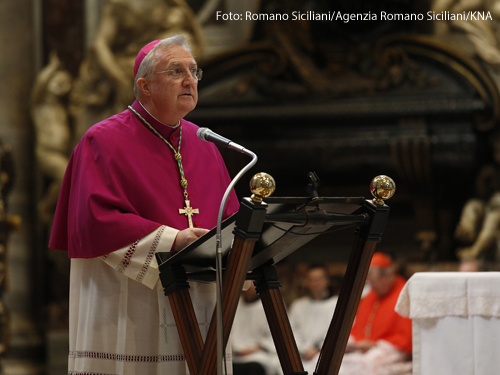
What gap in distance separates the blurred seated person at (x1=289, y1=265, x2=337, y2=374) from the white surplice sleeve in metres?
3.78

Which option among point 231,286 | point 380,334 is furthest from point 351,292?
point 380,334

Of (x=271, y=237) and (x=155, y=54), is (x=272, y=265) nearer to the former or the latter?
(x=271, y=237)

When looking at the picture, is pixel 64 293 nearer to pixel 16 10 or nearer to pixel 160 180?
pixel 16 10

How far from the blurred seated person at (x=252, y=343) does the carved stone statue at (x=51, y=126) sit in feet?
8.67

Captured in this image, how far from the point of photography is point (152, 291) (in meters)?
2.65

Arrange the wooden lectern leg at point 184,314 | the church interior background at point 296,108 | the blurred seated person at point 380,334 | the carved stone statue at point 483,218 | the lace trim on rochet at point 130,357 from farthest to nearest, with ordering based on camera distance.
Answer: the church interior background at point 296,108 < the carved stone statue at point 483,218 < the blurred seated person at point 380,334 < the lace trim on rochet at point 130,357 < the wooden lectern leg at point 184,314

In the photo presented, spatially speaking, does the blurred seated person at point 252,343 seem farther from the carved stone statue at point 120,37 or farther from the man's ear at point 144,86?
the man's ear at point 144,86

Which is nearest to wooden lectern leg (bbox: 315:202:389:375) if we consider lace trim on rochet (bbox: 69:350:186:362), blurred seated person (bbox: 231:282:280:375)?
lace trim on rochet (bbox: 69:350:186:362)

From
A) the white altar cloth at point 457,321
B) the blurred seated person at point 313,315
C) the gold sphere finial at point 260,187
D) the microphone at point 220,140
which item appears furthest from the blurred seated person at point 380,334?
the gold sphere finial at point 260,187

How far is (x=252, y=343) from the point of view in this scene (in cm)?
660

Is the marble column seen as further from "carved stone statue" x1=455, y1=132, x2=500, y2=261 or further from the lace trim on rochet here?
the lace trim on rochet

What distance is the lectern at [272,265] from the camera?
84.5 inches

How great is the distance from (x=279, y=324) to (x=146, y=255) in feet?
1.69

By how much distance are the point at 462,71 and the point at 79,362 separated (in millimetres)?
6369
